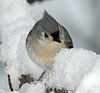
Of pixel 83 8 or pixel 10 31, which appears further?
pixel 83 8

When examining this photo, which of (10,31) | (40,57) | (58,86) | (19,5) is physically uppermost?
(19,5)

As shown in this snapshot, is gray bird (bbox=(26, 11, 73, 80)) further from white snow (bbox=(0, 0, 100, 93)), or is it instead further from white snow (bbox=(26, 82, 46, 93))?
white snow (bbox=(26, 82, 46, 93))

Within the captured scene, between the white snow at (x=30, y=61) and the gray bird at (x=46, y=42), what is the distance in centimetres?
10

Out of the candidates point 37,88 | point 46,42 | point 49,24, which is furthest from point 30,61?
point 37,88

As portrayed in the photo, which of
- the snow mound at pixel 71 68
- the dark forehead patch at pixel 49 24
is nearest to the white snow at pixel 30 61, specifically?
the snow mound at pixel 71 68

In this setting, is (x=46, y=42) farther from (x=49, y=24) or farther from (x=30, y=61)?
(x=30, y=61)

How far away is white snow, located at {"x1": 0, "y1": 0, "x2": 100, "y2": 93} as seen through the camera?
1.86 metres

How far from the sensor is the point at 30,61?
9.68 ft

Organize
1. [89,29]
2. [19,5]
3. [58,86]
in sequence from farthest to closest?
[89,29] < [19,5] < [58,86]

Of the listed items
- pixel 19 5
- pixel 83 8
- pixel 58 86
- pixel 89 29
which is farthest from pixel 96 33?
pixel 58 86

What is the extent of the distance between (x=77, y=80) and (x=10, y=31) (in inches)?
58.6

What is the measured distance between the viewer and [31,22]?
3.40 metres

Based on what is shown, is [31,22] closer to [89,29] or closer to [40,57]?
[40,57]

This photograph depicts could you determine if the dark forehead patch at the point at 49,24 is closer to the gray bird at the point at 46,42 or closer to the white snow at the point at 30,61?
the gray bird at the point at 46,42
